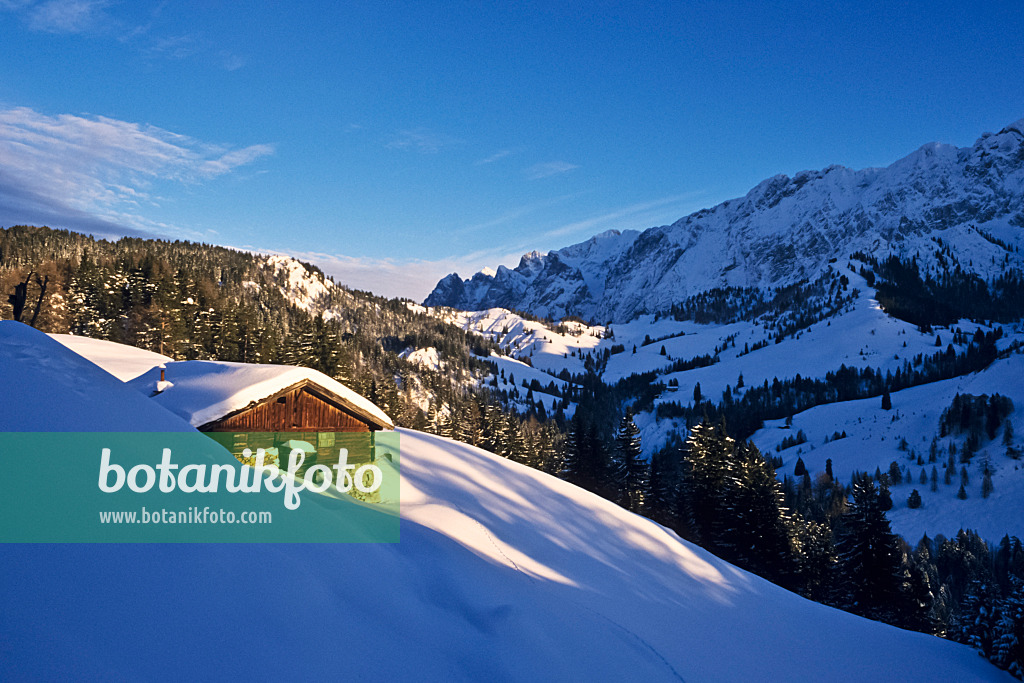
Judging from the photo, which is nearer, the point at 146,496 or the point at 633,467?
the point at 146,496

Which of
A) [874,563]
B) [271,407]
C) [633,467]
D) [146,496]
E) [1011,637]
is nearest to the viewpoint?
[146,496]

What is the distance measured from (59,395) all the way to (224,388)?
11800 mm

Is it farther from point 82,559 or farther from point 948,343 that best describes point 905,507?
point 948,343

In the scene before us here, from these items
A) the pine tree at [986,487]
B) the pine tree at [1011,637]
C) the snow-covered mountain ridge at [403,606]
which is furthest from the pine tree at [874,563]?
the pine tree at [986,487]

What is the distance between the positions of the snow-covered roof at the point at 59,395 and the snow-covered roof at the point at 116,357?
16669mm

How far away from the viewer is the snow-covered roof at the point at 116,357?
23.6m

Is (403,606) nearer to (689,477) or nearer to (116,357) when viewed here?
(116,357)

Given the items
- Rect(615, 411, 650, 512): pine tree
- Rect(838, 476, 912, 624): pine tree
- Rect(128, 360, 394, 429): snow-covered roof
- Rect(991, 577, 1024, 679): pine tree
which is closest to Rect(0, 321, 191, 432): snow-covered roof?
Rect(128, 360, 394, 429): snow-covered roof

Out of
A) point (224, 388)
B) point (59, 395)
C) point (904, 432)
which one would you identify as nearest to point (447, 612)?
point (59, 395)

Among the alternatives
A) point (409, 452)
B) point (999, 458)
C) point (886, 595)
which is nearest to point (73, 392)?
point (409, 452)

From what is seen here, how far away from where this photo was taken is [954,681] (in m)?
17.0

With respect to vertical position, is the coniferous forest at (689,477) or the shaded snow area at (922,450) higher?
the coniferous forest at (689,477)

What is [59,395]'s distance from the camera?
20.9ft

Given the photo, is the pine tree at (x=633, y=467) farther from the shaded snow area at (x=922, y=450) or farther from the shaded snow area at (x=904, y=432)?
the shaded snow area at (x=922, y=450)
